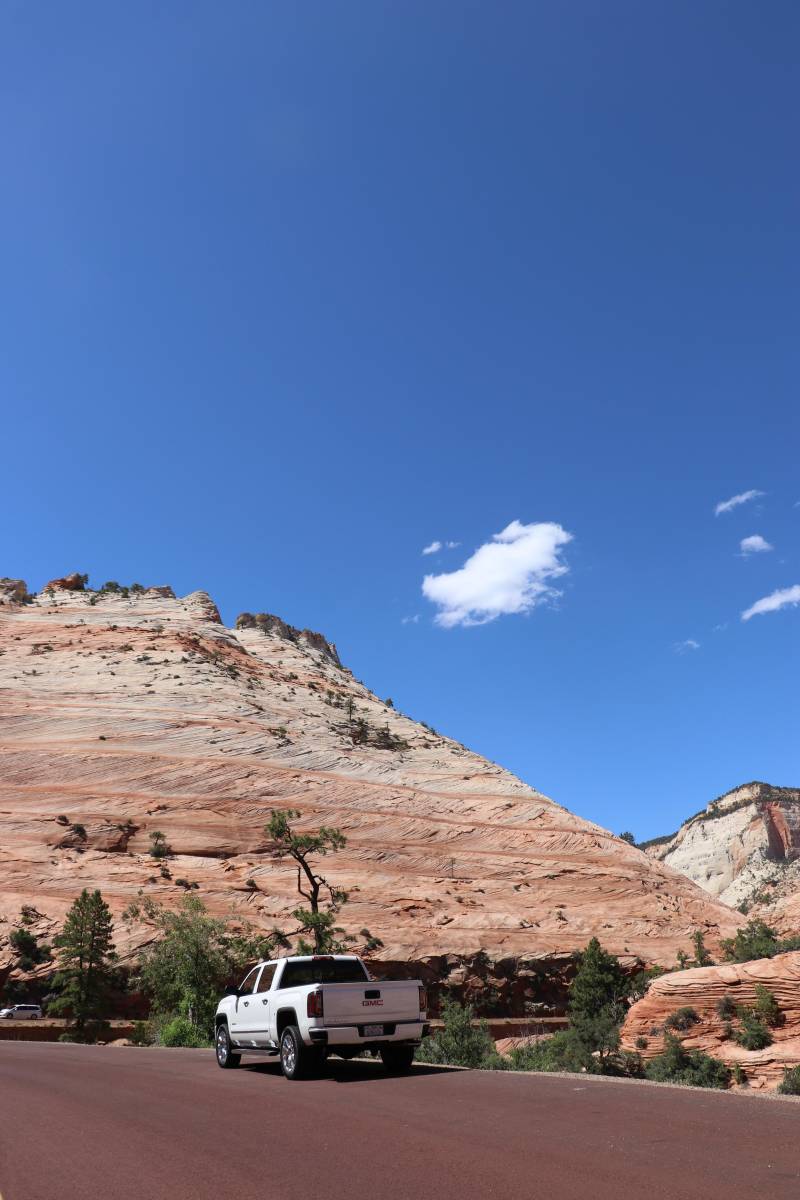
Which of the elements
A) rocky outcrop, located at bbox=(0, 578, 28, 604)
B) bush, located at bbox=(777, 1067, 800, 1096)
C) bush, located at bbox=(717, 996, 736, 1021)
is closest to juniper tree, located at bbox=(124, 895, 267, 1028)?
bush, located at bbox=(717, 996, 736, 1021)

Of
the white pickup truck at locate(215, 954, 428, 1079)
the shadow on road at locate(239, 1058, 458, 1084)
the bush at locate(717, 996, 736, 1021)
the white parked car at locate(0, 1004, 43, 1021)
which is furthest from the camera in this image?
the white parked car at locate(0, 1004, 43, 1021)

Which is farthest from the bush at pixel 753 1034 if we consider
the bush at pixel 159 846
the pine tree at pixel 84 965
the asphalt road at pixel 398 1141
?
the bush at pixel 159 846

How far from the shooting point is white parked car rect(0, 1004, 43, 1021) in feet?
128

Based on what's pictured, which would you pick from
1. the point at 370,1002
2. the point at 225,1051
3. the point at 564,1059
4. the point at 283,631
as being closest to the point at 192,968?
the point at 564,1059

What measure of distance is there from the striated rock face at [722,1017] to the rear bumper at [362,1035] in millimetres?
7092

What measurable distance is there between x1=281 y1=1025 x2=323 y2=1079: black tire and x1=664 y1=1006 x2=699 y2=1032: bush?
894 centimetres

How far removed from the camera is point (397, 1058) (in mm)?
12914

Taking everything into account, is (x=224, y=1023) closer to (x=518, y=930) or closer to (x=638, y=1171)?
(x=638, y=1171)

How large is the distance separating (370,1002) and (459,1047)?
5494mm

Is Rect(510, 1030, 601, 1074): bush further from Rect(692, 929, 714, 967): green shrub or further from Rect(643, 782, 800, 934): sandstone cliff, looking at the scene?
Rect(643, 782, 800, 934): sandstone cliff

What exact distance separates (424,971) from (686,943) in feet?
54.7

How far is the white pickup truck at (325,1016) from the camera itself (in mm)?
11711

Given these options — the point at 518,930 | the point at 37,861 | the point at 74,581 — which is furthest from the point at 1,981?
the point at 74,581

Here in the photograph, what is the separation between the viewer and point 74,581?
108m
